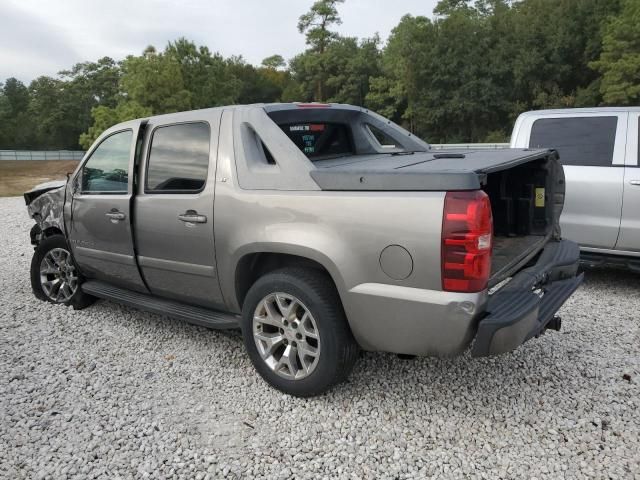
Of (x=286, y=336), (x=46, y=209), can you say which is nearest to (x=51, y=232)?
(x=46, y=209)

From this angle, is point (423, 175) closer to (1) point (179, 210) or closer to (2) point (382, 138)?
(1) point (179, 210)

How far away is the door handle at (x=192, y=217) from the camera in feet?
11.0

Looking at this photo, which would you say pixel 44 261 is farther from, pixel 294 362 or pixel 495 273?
pixel 495 273

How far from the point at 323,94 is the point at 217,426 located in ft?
214

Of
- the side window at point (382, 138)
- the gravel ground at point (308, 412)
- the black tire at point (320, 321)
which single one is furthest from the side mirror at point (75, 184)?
the side window at point (382, 138)

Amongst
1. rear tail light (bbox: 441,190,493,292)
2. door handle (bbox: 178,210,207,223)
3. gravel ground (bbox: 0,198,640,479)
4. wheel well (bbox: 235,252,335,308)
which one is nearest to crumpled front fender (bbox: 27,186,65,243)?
gravel ground (bbox: 0,198,640,479)

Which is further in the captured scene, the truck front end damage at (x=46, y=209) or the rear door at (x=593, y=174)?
the rear door at (x=593, y=174)

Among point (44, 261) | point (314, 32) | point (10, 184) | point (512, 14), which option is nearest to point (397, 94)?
point (512, 14)

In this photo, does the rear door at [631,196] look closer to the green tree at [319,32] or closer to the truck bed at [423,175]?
the truck bed at [423,175]

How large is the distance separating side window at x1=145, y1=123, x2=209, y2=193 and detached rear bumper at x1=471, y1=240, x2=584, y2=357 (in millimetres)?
2070

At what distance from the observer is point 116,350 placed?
394cm

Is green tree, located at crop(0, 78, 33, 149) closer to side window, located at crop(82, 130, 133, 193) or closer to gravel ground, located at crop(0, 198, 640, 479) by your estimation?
side window, located at crop(82, 130, 133, 193)

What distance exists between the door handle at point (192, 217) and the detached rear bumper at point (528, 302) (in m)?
1.92

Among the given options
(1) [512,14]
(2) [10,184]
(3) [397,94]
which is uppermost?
(1) [512,14]
